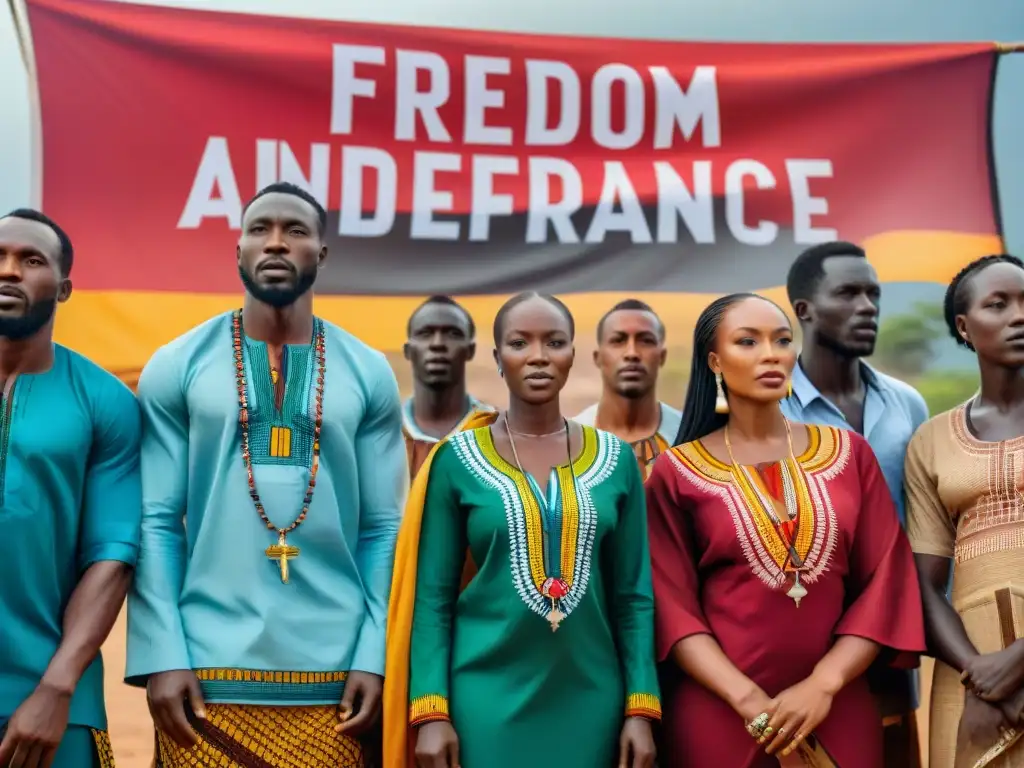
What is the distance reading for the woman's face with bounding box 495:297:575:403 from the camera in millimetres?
3826

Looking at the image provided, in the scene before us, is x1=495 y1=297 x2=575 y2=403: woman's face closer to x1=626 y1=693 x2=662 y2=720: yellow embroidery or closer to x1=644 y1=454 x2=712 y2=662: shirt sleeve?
x1=644 y1=454 x2=712 y2=662: shirt sleeve

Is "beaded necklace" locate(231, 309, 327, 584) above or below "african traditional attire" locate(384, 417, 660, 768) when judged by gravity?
above

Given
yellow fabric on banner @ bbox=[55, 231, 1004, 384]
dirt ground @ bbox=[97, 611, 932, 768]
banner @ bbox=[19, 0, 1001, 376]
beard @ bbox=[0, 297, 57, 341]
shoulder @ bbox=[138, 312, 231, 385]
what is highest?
banner @ bbox=[19, 0, 1001, 376]

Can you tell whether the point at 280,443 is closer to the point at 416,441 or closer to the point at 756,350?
the point at 756,350

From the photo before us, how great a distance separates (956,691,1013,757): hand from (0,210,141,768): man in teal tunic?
96.8 inches

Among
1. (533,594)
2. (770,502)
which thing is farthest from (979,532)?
(533,594)

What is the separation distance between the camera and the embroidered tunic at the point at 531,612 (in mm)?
3543

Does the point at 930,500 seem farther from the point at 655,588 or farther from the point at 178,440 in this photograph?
the point at 178,440

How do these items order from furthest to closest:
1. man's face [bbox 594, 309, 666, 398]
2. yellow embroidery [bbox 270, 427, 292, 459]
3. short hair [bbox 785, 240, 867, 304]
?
man's face [bbox 594, 309, 666, 398]
short hair [bbox 785, 240, 867, 304]
yellow embroidery [bbox 270, 427, 292, 459]

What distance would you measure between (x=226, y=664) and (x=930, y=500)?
223 centimetres

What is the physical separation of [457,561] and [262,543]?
0.56 m

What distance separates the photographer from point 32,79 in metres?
6.82

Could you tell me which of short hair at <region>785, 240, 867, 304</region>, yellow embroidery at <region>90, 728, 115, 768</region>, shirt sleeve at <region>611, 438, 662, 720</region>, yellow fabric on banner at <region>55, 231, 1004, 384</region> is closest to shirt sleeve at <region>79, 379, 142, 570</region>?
yellow embroidery at <region>90, 728, 115, 768</region>

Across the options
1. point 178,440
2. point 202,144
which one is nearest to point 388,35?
point 202,144
